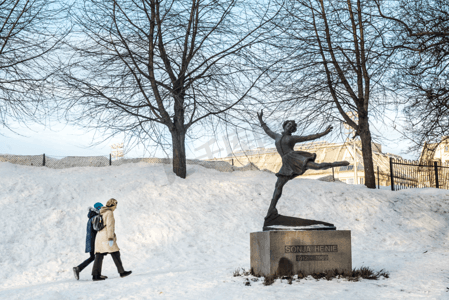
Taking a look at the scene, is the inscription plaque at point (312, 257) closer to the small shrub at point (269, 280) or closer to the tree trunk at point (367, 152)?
the small shrub at point (269, 280)

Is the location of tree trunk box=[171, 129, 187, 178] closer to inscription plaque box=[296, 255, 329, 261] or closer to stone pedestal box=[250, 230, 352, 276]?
stone pedestal box=[250, 230, 352, 276]

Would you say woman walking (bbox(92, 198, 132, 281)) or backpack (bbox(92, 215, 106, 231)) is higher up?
backpack (bbox(92, 215, 106, 231))

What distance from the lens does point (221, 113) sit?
45.6ft

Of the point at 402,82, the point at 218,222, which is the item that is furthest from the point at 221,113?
the point at 402,82

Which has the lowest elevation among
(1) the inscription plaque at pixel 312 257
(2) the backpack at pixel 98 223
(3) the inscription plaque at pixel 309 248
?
(1) the inscription plaque at pixel 312 257

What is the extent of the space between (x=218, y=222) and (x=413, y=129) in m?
7.53

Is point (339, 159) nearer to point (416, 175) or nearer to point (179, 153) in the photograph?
point (416, 175)

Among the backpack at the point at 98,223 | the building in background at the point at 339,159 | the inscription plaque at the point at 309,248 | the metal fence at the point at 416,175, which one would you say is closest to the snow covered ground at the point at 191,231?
the inscription plaque at the point at 309,248

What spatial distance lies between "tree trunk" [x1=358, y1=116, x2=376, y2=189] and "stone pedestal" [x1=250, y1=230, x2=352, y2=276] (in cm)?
885

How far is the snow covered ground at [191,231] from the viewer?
6.29m

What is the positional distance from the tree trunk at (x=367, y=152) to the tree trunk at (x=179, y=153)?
277 inches

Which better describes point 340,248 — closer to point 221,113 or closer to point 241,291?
point 241,291

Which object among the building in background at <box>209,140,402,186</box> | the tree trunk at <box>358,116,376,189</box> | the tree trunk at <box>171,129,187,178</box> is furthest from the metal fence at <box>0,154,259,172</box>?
the building in background at <box>209,140,402,186</box>

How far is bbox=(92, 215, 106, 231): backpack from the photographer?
7.56 metres
